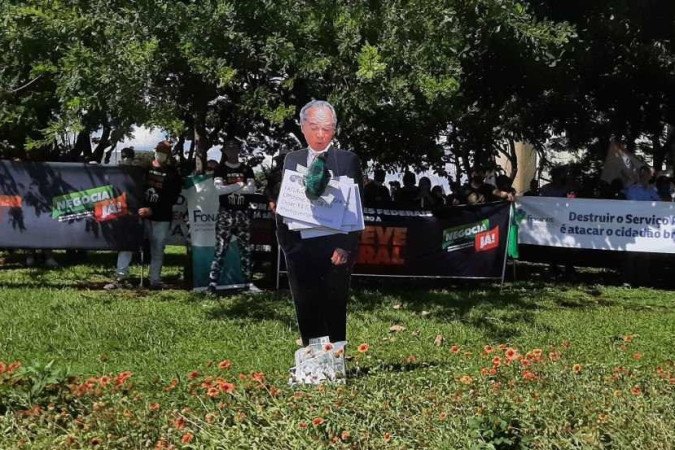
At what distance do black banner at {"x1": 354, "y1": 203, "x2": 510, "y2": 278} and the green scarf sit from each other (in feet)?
17.4

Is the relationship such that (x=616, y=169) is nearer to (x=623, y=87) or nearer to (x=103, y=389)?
(x=623, y=87)

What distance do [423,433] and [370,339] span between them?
4.00 m

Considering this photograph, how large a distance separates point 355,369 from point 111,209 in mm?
5343

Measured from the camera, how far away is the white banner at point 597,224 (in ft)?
40.1

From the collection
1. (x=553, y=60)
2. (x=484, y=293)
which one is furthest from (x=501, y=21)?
(x=484, y=293)

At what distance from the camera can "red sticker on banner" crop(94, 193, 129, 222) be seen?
10562mm

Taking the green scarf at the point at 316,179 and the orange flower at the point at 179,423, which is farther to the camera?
the green scarf at the point at 316,179

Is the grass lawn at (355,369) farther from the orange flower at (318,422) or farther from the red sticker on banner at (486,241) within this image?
the red sticker on banner at (486,241)

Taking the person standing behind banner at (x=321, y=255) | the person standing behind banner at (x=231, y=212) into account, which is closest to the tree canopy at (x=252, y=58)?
the person standing behind banner at (x=231, y=212)

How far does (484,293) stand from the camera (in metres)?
11.1

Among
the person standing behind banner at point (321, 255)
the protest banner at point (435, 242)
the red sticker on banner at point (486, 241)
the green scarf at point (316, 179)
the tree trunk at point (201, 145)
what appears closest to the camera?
the green scarf at point (316, 179)

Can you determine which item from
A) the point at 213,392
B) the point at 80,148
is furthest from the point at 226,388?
the point at 80,148

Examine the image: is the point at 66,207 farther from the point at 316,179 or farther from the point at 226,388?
the point at 226,388

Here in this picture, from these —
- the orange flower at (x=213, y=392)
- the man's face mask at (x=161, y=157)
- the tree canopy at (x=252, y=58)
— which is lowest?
the orange flower at (x=213, y=392)
